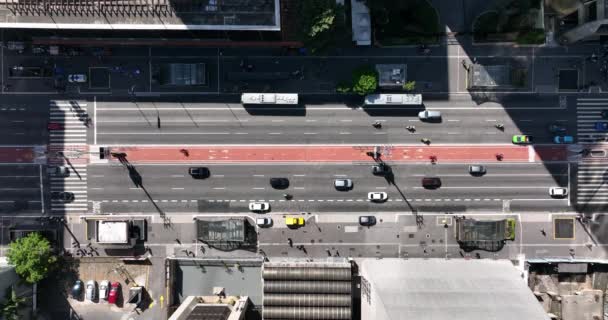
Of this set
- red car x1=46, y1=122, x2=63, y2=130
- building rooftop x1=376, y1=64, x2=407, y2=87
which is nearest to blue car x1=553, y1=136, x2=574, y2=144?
building rooftop x1=376, y1=64, x2=407, y2=87

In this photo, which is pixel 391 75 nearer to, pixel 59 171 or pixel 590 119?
pixel 590 119

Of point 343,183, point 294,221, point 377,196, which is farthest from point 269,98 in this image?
point 377,196

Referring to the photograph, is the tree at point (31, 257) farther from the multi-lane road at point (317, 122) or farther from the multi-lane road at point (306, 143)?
the multi-lane road at point (317, 122)

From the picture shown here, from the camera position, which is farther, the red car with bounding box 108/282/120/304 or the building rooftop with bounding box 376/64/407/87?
the red car with bounding box 108/282/120/304

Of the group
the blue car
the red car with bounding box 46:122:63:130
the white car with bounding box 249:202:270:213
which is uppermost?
the red car with bounding box 46:122:63:130

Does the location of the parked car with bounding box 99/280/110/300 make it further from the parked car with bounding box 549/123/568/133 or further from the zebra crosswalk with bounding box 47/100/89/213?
the parked car with bounding box 549/123/568/133

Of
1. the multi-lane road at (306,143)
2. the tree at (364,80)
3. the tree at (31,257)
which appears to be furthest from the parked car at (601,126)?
the tree at (31,257)
